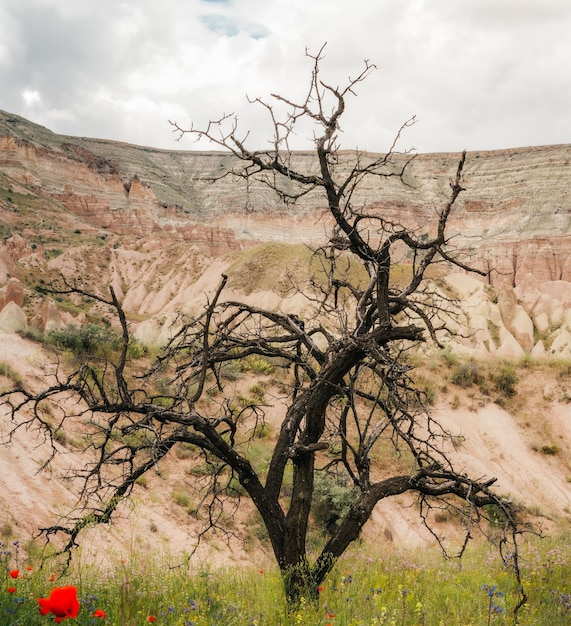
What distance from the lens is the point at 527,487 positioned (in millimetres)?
17062

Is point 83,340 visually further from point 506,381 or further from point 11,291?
point 506,381

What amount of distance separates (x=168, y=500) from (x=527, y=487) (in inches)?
465

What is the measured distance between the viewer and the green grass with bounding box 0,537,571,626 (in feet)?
11.9

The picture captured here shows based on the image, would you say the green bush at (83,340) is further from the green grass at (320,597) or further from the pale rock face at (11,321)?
the green grass at (320,597)

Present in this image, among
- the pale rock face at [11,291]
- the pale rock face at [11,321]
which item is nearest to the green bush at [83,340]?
the pale rock face at [11,321]

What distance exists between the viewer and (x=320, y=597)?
4.90 meters

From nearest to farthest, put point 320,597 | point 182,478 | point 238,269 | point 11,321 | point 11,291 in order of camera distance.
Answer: point 320,597, point 182,478, point 11,321, point 11,291, point 238,269

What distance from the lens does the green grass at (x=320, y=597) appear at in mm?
3619

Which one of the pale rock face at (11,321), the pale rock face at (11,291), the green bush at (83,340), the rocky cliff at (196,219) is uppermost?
the rocky cliff at (196,219)

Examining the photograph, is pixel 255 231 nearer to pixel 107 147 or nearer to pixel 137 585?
pixel 107 147

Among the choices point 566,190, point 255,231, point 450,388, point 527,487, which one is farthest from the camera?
point 255,231

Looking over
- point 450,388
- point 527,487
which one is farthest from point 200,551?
point 450,388

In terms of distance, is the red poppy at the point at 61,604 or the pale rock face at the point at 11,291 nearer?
the red poppy at the point at 61,604

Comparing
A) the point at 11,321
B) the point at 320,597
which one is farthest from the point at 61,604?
the point at 11,321
